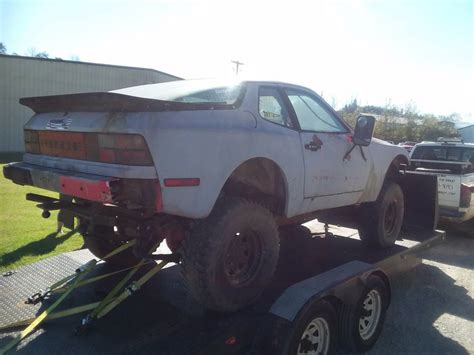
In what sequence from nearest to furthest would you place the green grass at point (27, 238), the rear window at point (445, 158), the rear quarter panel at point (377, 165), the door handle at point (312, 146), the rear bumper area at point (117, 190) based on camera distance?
1. the rear bumper area at point (117, 190)
2. the door handle at point (312, 146)
3. the rear quarter panel at point (377, 165)
4. the green grass at point (27, 238)
5. the rear window at point (445, 158)

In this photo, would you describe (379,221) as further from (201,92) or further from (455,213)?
(455,213)

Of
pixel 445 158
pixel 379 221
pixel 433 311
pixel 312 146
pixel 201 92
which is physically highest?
pixel 201 92

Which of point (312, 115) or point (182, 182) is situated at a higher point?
point (312, 115)

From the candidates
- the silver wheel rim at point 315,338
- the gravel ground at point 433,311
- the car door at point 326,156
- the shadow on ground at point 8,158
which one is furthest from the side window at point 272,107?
the shadow on ground at point 8,158

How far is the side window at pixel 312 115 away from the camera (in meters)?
3.49

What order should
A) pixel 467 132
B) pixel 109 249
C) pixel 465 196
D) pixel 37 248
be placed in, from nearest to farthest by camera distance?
pixel 109 249 < pixel 37 248 < pixel 465 196 < pixel 467 132

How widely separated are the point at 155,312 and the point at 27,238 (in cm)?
371

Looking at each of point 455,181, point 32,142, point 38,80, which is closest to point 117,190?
point 32,142

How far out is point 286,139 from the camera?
122 inches

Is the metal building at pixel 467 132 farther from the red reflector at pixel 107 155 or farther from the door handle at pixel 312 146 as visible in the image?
the red reflector at pixel 107 155

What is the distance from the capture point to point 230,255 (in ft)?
9.14

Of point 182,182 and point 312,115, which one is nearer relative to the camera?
point 182,182

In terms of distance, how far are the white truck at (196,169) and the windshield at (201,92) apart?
0.05 feet

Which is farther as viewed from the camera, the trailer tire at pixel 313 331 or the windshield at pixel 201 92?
the windshield at pixel 201 92
